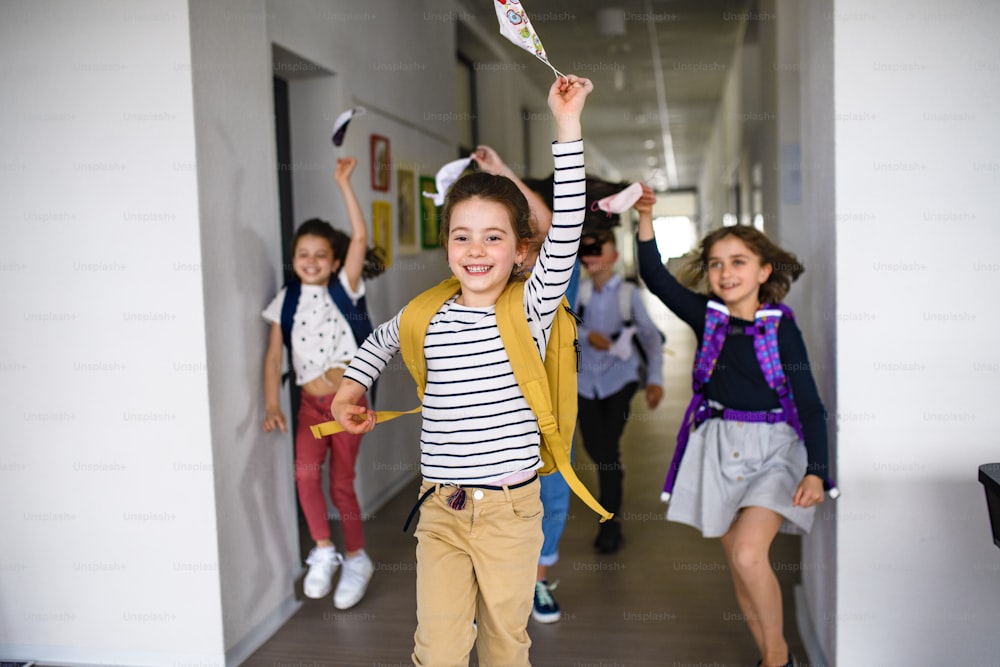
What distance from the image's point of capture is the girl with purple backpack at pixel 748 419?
2.51m

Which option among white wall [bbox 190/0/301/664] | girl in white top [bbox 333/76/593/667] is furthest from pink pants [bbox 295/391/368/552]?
girl in white top [bbox 333/76/593/667]

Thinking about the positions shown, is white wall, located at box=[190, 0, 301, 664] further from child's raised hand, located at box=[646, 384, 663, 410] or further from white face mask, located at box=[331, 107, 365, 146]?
child's raised hand, located at box=[646, 384, 663, 410]

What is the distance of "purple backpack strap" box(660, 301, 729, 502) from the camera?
266 centimetres

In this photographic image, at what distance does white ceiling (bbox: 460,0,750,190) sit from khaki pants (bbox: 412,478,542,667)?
338 centimetres

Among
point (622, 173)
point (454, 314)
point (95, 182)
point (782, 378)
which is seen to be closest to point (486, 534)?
point (454, 314)

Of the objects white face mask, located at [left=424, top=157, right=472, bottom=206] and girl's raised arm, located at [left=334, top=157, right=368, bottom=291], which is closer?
white face mask, located at [left=424, top=157, right=472, bottom=206]

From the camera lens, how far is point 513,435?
6.90 ft

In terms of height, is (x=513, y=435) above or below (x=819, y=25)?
below

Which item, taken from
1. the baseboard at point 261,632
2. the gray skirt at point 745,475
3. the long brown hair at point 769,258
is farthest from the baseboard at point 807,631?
the baseboard at point 261,632

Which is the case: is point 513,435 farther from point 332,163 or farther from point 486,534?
point 332,163

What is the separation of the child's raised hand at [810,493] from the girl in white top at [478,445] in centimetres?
76

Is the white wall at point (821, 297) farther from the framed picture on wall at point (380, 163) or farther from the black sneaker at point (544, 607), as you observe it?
the framed picture on wall at point (380, 163)

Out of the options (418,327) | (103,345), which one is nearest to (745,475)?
(418,327)

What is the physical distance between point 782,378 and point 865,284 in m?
0.35
